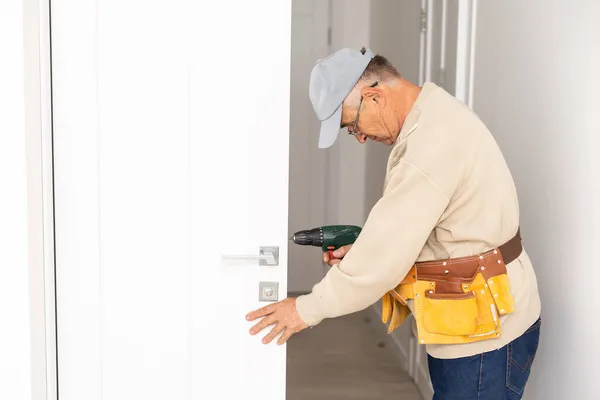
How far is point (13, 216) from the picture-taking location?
1.66 metres

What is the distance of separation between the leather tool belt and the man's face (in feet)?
1.25

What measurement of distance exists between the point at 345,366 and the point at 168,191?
8.04ft

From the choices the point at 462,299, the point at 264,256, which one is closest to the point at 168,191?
the point at 264,256

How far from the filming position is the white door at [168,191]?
1.88 meters

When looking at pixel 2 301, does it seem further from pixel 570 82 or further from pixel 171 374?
pixel 570 82

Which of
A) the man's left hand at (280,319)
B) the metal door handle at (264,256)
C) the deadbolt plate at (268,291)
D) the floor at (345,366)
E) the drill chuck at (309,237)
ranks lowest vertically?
the floor at (345,366)

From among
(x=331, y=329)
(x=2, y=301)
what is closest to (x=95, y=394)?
(x=2, y=301)

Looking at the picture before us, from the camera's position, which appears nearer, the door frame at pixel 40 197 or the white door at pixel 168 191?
the door frame at pixel 40 197

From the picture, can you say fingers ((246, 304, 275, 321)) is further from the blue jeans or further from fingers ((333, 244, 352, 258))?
the blue jeans

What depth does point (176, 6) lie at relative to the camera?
187 cm

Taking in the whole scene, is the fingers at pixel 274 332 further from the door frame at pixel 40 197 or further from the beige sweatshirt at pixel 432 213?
the door frame at pixel 40 197

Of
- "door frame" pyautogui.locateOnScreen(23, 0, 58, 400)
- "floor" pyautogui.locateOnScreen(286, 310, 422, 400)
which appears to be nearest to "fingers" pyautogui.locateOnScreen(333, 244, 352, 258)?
"door frame" pyautogui.locateOnScreen(23, 0, 58, 400)

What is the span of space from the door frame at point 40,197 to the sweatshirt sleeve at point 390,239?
78cm

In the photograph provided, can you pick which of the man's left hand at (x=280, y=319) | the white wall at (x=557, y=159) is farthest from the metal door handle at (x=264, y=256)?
the white wall at (x=557, y=159)
